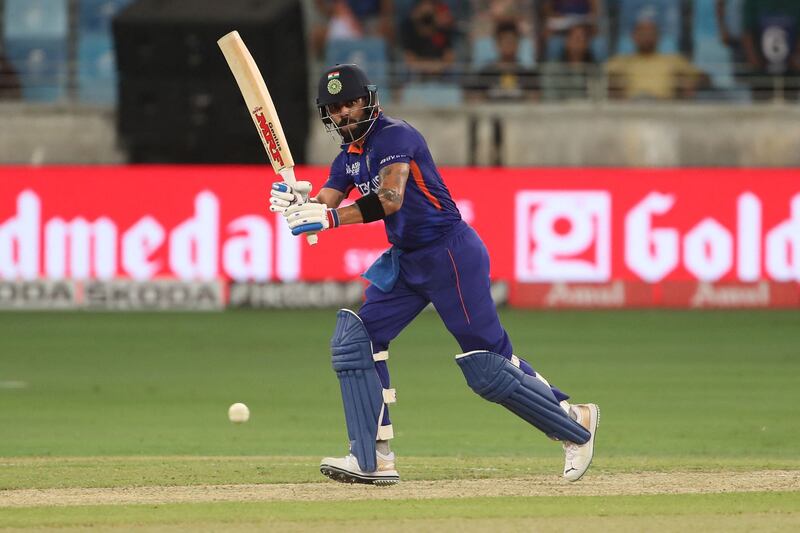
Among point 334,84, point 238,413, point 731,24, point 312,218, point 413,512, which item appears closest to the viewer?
point 413,512

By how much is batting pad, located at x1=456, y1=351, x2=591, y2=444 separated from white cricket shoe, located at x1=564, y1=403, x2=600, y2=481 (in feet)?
0.11

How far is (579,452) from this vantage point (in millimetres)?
6703

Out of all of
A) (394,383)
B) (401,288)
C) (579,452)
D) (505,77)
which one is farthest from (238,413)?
(505,77)

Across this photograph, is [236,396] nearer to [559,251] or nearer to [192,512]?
[192,512]

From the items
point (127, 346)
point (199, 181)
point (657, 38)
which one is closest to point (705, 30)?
point (657, 38)

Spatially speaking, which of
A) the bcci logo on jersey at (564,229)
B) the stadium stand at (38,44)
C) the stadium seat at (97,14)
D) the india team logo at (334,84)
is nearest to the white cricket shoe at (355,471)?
the india team logo at (334,84)

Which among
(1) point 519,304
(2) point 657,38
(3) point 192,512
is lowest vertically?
(1) point 519,304

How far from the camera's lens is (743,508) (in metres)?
6.04

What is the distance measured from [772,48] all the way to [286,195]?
15.8 m

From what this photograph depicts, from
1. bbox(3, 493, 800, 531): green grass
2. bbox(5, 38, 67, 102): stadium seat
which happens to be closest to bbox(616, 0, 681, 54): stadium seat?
bbox(5, 38, 67, 102): stadium seat

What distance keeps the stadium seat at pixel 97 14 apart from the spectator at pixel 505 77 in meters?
5.04

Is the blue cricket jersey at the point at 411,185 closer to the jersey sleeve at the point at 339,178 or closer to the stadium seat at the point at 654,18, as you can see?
the jersey sleeve at the point at 339,178

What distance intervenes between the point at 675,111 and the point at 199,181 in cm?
635

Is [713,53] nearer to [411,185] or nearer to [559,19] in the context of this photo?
[559,19]
